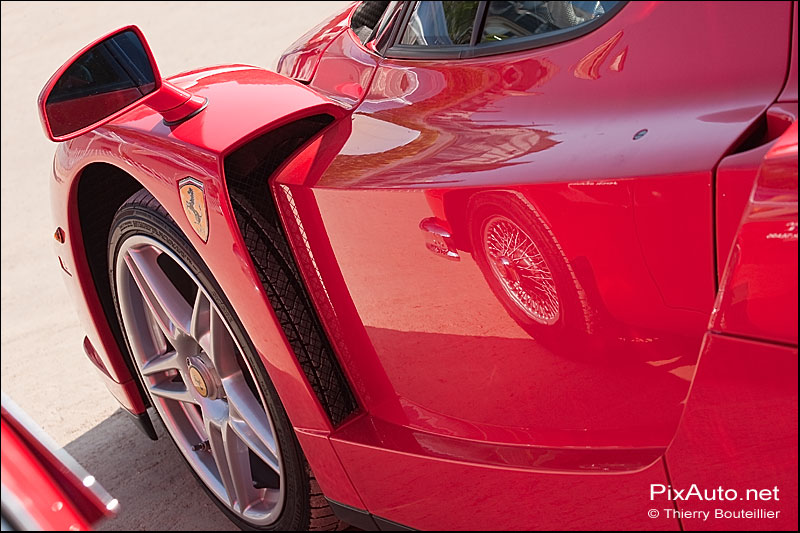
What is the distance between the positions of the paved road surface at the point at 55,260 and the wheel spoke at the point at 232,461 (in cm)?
25

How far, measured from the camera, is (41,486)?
46.8 inches

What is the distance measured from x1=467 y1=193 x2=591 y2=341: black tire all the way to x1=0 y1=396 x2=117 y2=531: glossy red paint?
72cm

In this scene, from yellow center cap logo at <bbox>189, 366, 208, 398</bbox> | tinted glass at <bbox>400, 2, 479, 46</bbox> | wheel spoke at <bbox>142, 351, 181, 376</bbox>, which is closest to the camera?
tinted glass at <bbox>400, 2, 479, 46</bbox>

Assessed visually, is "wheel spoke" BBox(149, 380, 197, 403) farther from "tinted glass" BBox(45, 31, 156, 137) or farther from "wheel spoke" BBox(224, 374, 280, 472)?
"tinted glass" BBox(45, 31, 156, 137)

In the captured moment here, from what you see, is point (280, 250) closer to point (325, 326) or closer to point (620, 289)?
point (325, 326)

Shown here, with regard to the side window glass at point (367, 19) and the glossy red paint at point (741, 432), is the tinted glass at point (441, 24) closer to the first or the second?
the side window glass at point (367, 19)

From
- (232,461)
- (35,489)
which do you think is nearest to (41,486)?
(35,489)

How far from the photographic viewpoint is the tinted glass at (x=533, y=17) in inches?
60.7

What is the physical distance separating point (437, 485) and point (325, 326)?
1.41 ft

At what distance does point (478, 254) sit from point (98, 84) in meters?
1.06

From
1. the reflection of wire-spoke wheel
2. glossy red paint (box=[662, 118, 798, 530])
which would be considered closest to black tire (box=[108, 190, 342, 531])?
the reflection of wire-spoke wheel

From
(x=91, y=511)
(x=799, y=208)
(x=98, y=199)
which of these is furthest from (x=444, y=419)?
(x=98, y=199)

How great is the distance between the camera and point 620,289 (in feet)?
4.54

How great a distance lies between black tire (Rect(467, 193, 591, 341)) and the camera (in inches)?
56.5
